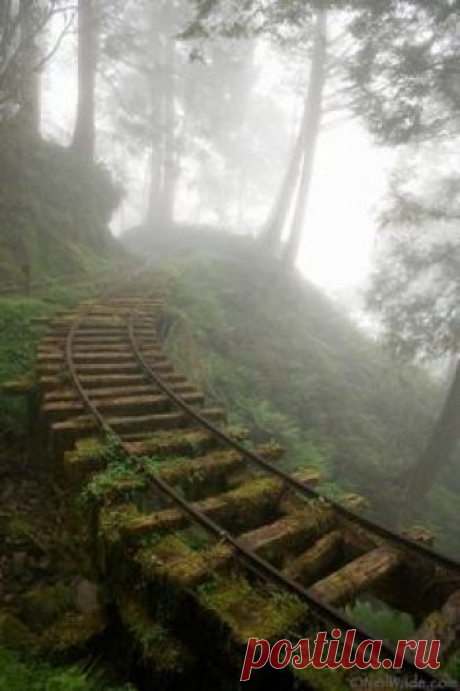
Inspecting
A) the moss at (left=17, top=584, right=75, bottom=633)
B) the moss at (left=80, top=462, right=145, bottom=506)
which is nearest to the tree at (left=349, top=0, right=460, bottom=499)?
the moss at (left=80, top=462, right=145, bottom=506)

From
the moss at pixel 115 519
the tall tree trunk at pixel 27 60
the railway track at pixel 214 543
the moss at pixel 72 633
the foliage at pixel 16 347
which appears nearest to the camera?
the railway track at pixel 214 543

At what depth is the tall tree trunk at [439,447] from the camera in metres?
12.1

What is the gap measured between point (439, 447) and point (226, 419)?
6.06 m

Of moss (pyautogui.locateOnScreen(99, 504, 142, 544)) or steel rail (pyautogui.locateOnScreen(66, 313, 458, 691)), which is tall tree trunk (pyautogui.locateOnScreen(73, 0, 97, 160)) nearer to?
steel rail (pyautogui.locateOnScreen(66, 313, 458, 691))

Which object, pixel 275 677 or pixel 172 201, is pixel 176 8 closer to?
pixel 172 201

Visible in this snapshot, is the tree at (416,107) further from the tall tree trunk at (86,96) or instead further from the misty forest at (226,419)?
the tall tree trunk at (86,96)

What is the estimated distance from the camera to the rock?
4.75 metres

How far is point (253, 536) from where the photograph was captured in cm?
483

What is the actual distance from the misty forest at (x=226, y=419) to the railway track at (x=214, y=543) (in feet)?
0.07

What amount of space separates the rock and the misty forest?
3cm

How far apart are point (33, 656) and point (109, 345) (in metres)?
5.90

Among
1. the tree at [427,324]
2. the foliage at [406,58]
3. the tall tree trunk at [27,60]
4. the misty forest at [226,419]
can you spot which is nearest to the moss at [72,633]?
the misty forest at [226,419]

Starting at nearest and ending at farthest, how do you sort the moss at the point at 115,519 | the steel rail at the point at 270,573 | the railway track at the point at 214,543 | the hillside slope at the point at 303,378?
the steel rail at the point at 270,573
the railway track at the point at 214,543
the moss at the point at 115,519
the hillside slope at the point at 303,378

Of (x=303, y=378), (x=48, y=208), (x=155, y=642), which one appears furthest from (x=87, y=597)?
(x=48, y=208)
